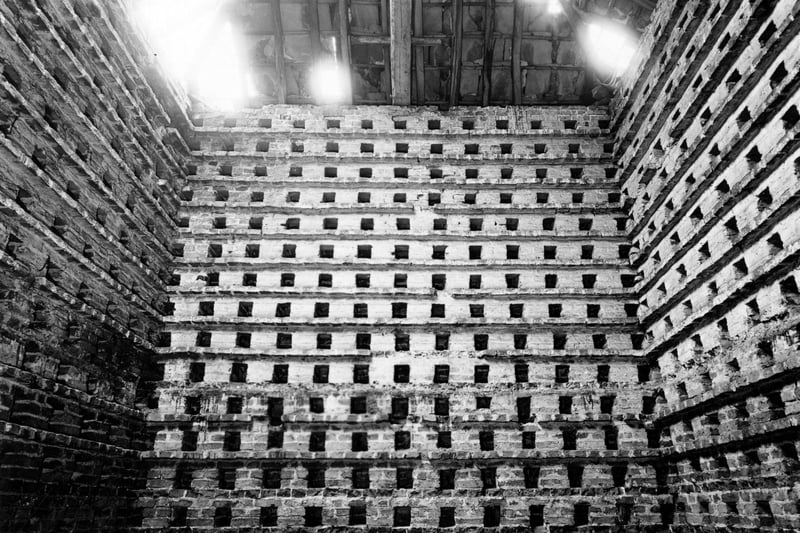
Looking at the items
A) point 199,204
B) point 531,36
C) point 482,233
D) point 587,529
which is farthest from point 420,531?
point 531,36

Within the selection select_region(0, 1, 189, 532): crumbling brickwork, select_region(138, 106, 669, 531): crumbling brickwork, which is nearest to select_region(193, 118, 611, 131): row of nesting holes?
select_region(138, 106, 669, 531): crumbling brickwork

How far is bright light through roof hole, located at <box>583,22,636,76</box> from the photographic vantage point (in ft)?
37.2

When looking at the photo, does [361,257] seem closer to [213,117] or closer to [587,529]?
[213,117]

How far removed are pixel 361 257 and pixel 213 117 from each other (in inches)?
Result: 161

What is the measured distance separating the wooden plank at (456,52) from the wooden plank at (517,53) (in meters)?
1.06

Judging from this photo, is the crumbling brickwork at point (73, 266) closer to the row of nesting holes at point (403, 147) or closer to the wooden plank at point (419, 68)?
the row of nesting holes at point (403, 147)

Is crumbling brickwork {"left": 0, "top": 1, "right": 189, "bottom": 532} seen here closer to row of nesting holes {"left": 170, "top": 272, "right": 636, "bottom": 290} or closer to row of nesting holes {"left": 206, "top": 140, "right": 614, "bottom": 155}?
row of nesting holes {"left": 170, "top": 272, "right": 636, "bottom": 290}

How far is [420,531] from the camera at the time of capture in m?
9.05

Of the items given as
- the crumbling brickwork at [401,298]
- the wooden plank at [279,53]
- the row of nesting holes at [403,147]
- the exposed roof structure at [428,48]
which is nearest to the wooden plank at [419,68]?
the exposed roof structure at [428,48]

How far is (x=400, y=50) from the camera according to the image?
1161cm

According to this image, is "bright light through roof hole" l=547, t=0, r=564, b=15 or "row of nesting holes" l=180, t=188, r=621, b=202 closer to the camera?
"row of nesting holes" l=180, t=188, r=621, b=202

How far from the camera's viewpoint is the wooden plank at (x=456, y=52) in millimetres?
11531

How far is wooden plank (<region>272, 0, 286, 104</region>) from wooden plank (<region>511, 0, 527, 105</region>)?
178 inches

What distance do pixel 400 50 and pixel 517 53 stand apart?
2.37 m
